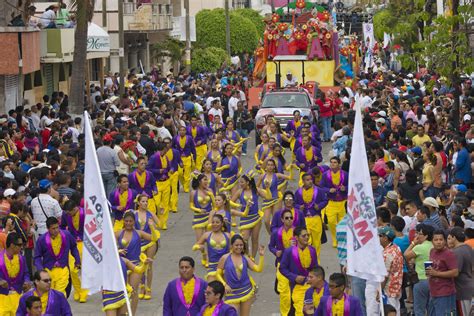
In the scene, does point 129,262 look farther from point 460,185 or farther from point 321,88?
point 321,88

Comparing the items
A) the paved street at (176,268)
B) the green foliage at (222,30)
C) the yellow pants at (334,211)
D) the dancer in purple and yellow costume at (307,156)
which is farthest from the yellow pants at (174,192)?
the green foliage at (222,30)

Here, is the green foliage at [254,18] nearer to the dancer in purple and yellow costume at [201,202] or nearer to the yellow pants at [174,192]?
the yellow pants at [174,192]

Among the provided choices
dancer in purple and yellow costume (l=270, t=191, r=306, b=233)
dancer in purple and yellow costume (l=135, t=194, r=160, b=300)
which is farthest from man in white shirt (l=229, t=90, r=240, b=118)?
dancer in purple and yellow costume (l=135, t=194, r=160, b=300)

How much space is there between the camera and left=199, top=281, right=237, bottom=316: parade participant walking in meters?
13.0

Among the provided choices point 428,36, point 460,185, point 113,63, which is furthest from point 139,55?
point 460,185

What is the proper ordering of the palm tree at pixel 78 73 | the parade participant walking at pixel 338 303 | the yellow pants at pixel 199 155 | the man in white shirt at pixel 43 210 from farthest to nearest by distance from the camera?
the palm tree at pixel 78 73 → the yellow pants at pixel 199 155 → the man in white shirt at pixel 43 210 → the parade participant walking at pixel 338 303

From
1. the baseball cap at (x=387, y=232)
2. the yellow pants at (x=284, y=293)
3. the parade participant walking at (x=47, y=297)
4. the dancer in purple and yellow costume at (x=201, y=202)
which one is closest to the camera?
the parade participant walking at (x=47, y=297)

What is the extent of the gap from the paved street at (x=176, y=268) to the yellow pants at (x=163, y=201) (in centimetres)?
23

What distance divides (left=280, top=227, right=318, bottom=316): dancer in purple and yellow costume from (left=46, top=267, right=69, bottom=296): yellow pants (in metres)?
2.74

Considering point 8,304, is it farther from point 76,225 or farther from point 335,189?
point 335,189

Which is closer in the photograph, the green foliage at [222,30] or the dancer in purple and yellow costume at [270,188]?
the dancer in purple and yellow costume at [270,188]

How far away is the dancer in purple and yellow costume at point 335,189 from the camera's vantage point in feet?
67.9

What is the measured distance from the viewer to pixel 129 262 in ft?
52.5

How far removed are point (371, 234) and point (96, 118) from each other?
60.1 feet
